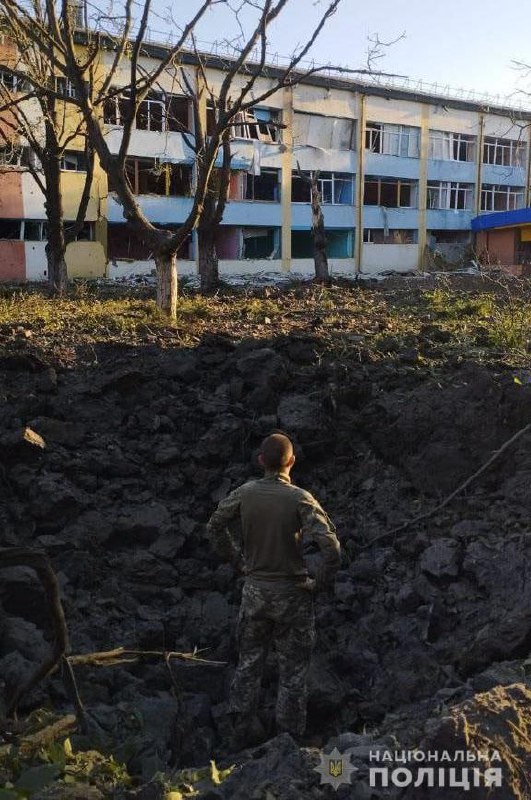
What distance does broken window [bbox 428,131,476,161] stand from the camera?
42969mm

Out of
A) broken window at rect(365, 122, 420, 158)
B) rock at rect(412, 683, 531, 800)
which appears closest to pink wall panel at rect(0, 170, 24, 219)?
broken window at rect(365, 122, 420, 158)

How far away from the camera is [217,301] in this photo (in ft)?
50.2

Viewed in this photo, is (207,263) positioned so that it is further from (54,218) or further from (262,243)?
(262,243)

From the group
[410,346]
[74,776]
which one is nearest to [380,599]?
[74,776]

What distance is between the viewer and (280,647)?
4973 millimetres

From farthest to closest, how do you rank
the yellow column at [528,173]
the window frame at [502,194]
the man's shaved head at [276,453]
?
the yellow column at [528,173] → the window frame at [502,194] → the man's shaved head at [276,453]

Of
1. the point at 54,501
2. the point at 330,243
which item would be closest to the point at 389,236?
the point at 330,243

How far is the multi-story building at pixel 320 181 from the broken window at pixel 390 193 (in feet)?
0.19

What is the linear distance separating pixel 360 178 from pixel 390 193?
2.76 m

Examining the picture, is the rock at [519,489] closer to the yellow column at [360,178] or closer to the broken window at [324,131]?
the broken window at [324,131]

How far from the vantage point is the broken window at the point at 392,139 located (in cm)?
4025

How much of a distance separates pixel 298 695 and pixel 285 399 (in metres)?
3.60

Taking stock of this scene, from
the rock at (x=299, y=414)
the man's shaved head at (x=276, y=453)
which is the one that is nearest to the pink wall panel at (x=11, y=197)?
the rock at (x=299, y=414)

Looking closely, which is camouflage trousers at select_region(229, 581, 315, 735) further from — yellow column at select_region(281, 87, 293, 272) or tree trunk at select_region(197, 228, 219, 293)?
yellow column at select_region(281, 87, 293, 272)
